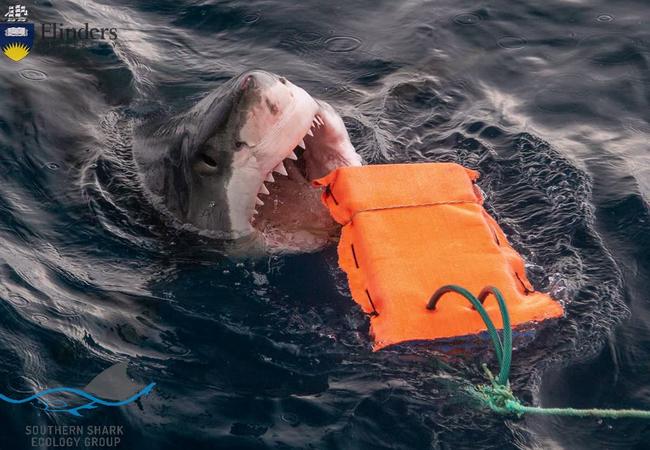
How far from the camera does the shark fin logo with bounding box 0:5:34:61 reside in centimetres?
711

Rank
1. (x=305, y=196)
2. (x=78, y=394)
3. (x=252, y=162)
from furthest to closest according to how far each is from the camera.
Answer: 1. (x=305, y=196)
2. (x=252, y=162)
3. (x=78, y=394)

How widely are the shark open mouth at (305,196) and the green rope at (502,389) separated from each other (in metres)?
1.18

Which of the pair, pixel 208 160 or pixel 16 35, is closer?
pixel 208 160

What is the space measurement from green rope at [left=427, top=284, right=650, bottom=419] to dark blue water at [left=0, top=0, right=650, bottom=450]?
0.41 ft

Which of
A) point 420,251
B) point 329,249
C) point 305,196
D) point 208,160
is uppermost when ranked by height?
point 208,160

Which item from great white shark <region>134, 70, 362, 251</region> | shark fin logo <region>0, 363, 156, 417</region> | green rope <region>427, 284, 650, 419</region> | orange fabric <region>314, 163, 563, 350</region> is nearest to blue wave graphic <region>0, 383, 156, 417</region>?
shark fin logo <region>0, 363, 156, 417</region>

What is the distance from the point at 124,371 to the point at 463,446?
1.64 metres

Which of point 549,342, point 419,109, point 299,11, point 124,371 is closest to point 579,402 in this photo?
point 549,342

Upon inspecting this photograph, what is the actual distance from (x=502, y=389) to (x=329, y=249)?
5.18 feet

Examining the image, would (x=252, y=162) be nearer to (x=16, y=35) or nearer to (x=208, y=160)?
(x=208, y=160)

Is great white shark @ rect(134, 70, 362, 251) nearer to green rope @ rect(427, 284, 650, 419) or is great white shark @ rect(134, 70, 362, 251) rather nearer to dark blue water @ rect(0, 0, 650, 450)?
dark blue water @ rect(0, 0, 650, 450)

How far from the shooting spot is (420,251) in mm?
4277

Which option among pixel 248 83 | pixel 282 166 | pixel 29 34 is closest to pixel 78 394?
pixel 282 166

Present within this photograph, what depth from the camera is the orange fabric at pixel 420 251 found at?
12.9 feet
